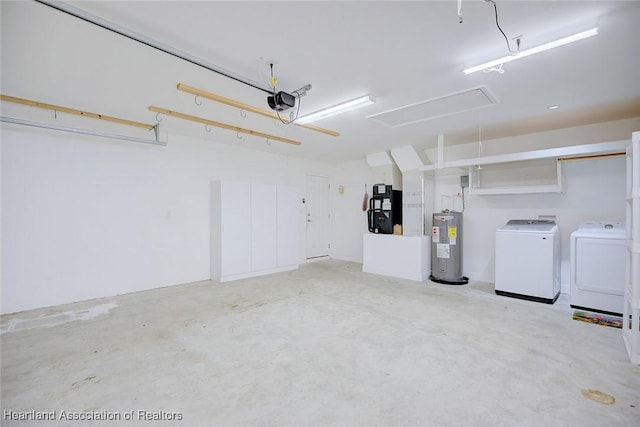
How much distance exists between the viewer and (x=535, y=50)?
2.17 m

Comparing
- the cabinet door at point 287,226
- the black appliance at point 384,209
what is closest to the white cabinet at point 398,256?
the black appliance at point 384,209

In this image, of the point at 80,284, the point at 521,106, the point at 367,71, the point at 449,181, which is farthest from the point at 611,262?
the point at 80,284

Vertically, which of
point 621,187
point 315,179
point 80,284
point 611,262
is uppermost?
point 315,179

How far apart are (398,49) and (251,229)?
13.0ft

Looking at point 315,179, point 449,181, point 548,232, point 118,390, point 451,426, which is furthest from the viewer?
point 315,179

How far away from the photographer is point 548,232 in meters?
3.81

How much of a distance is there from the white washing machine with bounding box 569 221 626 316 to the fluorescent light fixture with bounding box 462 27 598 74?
264cm

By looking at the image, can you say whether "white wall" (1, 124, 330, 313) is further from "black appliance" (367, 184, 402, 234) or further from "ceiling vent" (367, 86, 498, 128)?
"ceiling vent" (367, 86, 498, 128)

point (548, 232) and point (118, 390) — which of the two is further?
point (548, 232)

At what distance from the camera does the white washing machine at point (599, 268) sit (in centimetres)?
336

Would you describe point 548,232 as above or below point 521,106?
below

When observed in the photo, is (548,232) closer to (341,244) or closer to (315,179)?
(341,244)

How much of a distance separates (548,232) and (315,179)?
4.76m

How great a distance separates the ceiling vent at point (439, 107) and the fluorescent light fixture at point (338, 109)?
506 millimetres
